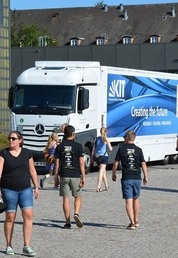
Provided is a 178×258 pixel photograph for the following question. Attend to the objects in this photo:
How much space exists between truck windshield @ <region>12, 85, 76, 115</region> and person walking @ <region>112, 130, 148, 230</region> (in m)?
12.5

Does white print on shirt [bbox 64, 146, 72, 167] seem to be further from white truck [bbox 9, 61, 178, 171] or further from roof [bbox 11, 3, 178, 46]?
roof [bbox 11, 3, 178, 46]

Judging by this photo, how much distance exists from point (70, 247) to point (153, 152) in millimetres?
19444

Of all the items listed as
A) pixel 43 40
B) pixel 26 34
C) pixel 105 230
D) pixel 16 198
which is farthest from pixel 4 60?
pixel 26 34

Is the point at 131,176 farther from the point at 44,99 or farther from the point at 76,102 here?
the point at 44,99

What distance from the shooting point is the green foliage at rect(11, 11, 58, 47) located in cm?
11546

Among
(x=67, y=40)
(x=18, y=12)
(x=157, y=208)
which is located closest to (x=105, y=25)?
(x=67, y=40)

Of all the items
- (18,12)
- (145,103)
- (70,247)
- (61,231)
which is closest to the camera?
(70,247)

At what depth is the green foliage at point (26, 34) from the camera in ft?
379

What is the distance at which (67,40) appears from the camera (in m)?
115

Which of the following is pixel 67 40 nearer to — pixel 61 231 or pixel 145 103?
pixel 145 103

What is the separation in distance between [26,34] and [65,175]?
346 ft

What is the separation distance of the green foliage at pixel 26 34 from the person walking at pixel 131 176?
99.3m

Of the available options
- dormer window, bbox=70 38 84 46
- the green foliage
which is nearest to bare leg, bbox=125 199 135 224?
the green foliage

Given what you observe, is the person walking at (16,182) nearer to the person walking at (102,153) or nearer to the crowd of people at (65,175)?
the crowd of people at (65,175)
